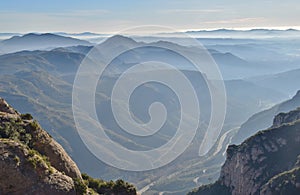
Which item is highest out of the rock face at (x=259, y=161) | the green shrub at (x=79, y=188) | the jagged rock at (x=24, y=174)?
the jagged rock at (x=24, y=174)

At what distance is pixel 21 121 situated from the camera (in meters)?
26.6

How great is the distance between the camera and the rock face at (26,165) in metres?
20.5

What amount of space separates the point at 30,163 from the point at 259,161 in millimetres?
75152

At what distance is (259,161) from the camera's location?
8894 cm

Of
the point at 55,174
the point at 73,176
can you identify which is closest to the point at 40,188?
the point at 55,174

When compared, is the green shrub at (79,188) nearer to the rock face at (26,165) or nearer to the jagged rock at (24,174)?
the rock face at (26,165)

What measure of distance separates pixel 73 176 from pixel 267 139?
2960 inches

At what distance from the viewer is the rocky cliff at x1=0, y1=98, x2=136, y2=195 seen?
20.6m

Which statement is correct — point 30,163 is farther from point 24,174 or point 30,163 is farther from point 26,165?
point 24,174

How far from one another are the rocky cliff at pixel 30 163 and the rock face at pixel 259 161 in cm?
6140

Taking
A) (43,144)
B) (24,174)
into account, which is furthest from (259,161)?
(24,174)

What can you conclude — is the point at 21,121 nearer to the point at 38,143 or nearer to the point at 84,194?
the point at 38,143

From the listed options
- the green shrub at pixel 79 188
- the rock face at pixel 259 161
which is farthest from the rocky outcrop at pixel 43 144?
the rock face at pixel 259 161

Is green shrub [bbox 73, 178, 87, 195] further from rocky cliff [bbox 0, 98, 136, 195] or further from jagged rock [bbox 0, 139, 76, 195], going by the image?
jagged rock [bbox 0, 139, 76, 195]
